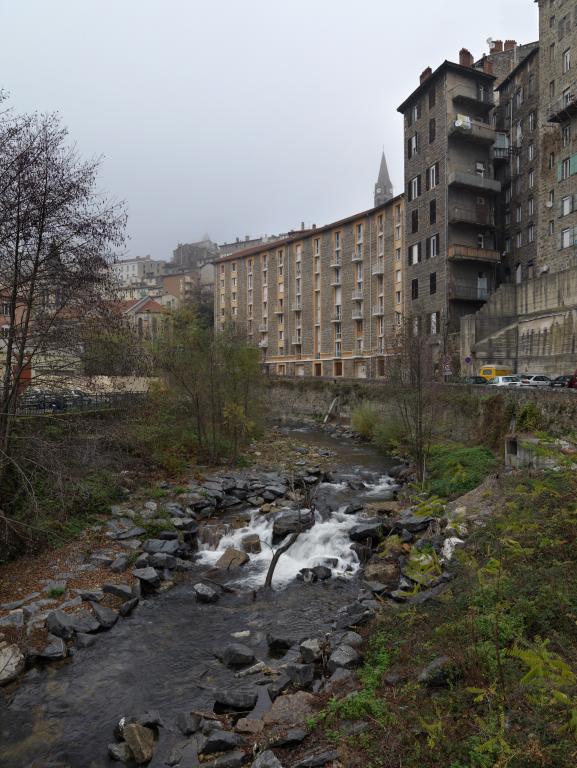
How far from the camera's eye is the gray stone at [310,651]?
28.9ft

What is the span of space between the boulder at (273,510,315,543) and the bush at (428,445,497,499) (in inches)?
187

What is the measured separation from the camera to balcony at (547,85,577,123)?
36.6 m

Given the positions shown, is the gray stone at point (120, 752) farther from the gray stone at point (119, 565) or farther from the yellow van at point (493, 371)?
the yellow van at point (493, 371)

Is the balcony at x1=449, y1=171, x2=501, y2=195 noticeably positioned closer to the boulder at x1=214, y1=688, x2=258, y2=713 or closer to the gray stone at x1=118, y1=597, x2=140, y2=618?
the gray stone at x1=118, y1=597, x2=140, y2=618

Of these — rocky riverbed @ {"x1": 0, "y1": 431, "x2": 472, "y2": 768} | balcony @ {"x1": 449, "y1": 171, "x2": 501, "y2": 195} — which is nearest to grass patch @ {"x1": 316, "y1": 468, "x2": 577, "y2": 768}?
rocky riverbed @ {"x1": 0, "y1": 431, "x2": 472, "y2": 768}

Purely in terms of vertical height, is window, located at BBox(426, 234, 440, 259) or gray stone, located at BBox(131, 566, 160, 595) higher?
window, located at BBox(426, 234, 440, 259)

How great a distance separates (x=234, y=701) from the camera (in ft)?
25.6

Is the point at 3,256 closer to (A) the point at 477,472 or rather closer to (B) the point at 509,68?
(A) the point at 477,472

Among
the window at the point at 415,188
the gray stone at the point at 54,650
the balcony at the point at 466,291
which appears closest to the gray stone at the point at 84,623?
the gray stone at the point at 54,650

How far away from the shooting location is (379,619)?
30.5 feet

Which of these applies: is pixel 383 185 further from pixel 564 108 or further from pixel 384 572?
pixel 384 572

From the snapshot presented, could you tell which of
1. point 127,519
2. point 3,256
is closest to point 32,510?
point 127,519

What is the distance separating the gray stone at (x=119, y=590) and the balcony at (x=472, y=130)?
143 feet

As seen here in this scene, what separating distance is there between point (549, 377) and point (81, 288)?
2960cm
